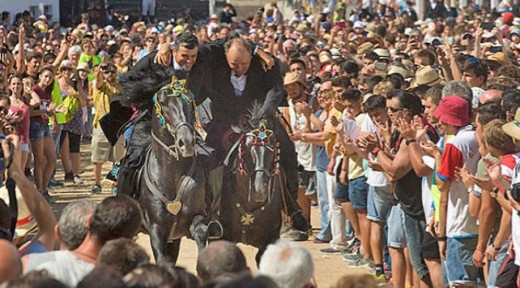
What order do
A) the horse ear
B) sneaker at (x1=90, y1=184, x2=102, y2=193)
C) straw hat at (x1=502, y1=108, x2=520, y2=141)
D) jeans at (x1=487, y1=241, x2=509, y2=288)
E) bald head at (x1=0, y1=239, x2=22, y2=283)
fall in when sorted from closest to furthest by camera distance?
1. bald head at (x1=0, y1=239, x2=22, y2=283)
2. straw hat at (x1=502, y1=108, x2=520, y2=141)
3. jeans at (x1=487, y1=241, x2=509, y2=288)
4. the horse ear
5. sneaker at (x1=90, y1=184, x2=102, y2=193)

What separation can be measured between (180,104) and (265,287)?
4706 millimetres

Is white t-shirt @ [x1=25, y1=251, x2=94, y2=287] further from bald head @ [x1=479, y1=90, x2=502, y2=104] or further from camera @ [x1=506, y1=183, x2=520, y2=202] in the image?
bald head @ [x1=479, y1=90, x2=502, y2=104]

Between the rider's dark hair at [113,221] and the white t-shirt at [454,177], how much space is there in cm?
337

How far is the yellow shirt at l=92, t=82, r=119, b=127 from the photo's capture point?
17.1 meters

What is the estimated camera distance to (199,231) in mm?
9375

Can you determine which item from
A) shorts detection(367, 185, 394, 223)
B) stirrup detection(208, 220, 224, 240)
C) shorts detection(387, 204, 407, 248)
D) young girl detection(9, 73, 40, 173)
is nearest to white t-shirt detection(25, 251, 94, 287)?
stirrup detection(208, 220, 224, 240)

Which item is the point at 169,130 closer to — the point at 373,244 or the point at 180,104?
the point at 180,104

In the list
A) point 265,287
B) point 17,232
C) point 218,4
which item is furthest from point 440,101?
point 218,4

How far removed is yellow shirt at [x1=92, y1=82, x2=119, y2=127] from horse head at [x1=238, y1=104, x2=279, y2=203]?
769 cm

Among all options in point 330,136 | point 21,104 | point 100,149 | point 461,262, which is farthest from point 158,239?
point 100,149

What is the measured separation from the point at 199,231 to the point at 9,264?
170 inches

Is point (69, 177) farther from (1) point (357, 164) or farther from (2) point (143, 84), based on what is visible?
(2) point (143, 84)

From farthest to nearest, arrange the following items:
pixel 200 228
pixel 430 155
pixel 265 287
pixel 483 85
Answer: pixel 483 85 < pixel 200 228 < pixel 430 155 < pixel 265 287

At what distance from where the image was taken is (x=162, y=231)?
955 cm
